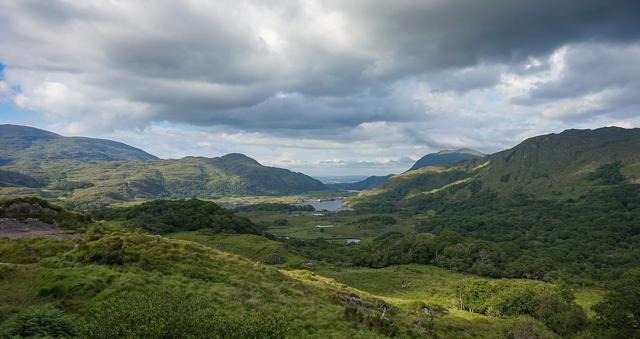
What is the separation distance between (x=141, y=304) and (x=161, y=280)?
17099 mm

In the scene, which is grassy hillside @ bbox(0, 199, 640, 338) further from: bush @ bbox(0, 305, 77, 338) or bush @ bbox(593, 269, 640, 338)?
bush @ bbox(593, 269, 640, 338)

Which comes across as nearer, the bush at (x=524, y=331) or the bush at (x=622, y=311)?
the bush at (x=524, y=331)

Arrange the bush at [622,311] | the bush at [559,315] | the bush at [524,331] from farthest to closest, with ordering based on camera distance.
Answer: the bush at [559,315] < the bush at [622,311] < the bush at [524,331]

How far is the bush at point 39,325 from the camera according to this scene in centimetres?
2553

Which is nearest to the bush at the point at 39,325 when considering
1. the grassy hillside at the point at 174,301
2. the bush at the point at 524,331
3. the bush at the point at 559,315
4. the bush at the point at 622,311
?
the grassy hillside at the point at 174,301

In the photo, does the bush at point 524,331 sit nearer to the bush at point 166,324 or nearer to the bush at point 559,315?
the bush at point 559,315

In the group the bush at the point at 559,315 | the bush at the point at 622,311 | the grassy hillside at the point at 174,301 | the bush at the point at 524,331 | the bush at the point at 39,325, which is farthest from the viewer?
the bush at the point at 559,315

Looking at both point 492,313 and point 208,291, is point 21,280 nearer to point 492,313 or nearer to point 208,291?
point 208,291

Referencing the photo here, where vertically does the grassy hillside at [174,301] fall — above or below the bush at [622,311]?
above

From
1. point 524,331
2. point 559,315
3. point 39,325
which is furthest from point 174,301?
point 559,315

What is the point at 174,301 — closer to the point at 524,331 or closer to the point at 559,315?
the point at 524,331

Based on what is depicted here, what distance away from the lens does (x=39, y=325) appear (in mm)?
26688

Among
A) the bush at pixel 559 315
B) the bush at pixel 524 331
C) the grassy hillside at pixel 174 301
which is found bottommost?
the bush at pixel 559 315

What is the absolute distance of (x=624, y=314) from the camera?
80.2 m
